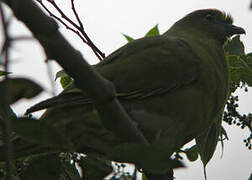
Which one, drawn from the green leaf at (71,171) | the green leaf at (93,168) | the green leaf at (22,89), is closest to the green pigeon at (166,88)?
the green leaf at (71,171)

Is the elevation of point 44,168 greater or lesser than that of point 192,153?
greater

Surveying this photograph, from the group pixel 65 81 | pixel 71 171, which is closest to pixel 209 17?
pixel 65 81

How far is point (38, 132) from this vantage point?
0.93 meters

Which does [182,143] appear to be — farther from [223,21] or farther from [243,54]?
[223,21]

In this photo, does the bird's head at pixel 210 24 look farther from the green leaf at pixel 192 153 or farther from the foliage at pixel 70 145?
the green leaf at pixel 192 153

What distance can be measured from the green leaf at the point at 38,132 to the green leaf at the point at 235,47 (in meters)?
1.99

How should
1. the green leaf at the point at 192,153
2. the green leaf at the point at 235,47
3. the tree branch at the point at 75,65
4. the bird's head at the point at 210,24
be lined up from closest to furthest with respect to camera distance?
the tree branch at the point at 75,65 < the green leaf at the point at 192,153 < the green leaf at the point at 235,47 < the bird's head at the point at 210,24

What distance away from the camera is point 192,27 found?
3387 millimetres

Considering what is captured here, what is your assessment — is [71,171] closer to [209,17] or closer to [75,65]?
[75,65]

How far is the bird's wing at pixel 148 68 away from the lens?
2.21 metres

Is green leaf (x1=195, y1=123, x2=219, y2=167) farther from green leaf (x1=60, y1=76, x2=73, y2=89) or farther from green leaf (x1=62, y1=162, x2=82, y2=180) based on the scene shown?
green leaf (x1=60, y1=76, x2=73, y2=89)

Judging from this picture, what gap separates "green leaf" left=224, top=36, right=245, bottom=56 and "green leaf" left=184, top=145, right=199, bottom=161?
2.33 ft

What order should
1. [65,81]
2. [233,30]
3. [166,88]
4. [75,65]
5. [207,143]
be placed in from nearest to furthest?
1. [75,65]
2. [166,88]
3. [207,143]
4. [65,81]
5. [233,30]

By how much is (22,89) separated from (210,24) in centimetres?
260
